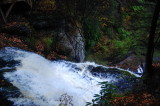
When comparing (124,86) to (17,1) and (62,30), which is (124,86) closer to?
(62,30)

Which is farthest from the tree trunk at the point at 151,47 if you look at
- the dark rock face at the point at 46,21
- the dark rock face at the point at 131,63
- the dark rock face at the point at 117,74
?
the dark rock face at the point at 46,21

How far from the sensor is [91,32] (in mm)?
16234

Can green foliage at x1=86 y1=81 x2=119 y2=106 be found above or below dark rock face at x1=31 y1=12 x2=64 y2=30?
below

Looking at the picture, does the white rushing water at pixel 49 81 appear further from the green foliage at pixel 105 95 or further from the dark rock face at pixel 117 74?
the green foliage at pixel 105 95

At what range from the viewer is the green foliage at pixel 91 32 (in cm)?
1573

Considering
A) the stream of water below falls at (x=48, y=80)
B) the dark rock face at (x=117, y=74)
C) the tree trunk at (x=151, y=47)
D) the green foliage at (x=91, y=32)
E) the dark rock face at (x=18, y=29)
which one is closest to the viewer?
the tree trunk at (x=151, y=47)

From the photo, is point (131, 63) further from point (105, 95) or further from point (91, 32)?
point (105, 95)

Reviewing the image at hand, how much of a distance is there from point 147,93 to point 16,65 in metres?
5.76

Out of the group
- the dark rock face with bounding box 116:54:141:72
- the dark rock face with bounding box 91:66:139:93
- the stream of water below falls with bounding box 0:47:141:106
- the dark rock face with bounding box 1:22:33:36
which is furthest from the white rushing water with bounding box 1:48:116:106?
the dark rock face with bounding box 116:54:141:72

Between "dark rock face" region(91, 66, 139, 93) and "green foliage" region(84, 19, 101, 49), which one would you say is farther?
"green foliage" region(84, 19, 101, 49)

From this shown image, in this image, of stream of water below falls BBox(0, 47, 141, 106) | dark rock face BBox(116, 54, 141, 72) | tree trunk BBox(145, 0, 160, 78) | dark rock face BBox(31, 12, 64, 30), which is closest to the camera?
tree trunk BBox(145, 0, 160, 78)

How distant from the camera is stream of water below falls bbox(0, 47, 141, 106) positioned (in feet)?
22.5

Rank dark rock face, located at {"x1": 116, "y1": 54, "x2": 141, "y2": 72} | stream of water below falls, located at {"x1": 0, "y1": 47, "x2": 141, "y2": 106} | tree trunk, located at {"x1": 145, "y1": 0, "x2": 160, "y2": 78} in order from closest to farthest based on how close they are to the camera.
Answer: tree trunk, located at {"x1": 145, "y1": 0, "x2": 160, "y2": 78} → stream of water below falls, located at {"x1": 0, "y1": 47, "x2": 141, "y2": 106} → dark rock face, located at {"x1": 116, "y1": 54, "x2": 141, "y2": 72}

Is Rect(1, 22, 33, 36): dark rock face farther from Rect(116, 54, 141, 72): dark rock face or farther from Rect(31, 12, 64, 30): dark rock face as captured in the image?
Rect(116, 54, 141, 72): dark rock face
